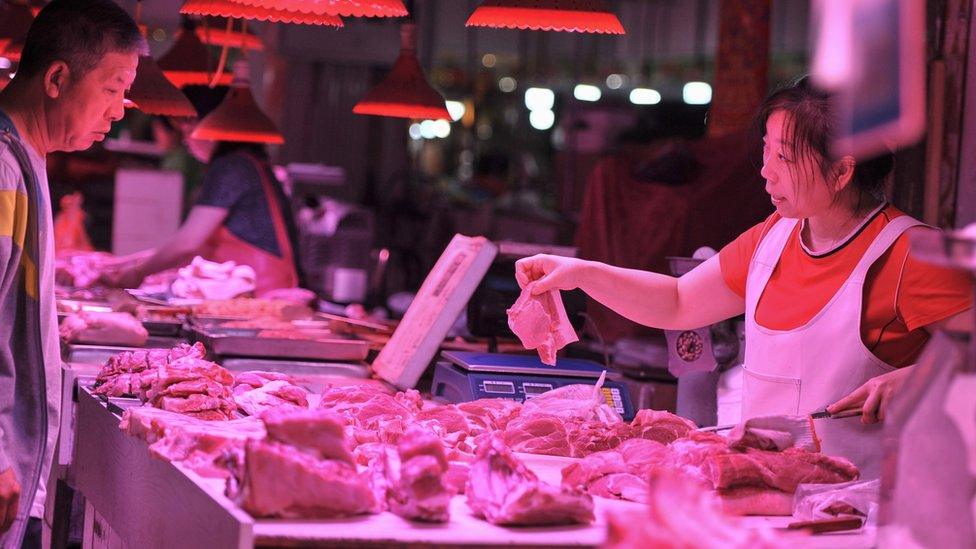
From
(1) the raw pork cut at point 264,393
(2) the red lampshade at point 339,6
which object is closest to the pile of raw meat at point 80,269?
(1) the raw pork cut at point 264,393

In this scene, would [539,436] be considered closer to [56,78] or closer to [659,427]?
[659,427]

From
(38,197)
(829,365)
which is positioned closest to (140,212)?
(38,197)

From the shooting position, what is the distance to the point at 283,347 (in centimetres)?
473

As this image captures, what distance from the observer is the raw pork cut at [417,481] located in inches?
96.8

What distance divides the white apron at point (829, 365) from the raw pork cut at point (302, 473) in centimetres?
144

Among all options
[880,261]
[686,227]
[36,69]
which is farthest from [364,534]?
[686,227]

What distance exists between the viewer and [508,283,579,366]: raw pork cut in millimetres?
3648

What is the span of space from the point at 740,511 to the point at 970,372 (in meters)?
0.93

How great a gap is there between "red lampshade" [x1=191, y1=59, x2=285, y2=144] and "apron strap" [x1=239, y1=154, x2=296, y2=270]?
0.71 m

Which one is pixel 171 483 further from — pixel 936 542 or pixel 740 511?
pixel 936 542

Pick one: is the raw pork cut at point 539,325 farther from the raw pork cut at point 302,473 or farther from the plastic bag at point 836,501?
the raw pork cut at point 302,473

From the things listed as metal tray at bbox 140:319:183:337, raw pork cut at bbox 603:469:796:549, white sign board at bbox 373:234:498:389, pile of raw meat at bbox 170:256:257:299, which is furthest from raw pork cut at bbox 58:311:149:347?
raw pork cut at bbox 603:469:796:549

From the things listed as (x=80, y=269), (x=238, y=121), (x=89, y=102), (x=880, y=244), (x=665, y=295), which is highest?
(x=89, y=102)

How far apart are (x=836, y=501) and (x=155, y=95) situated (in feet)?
12.4
